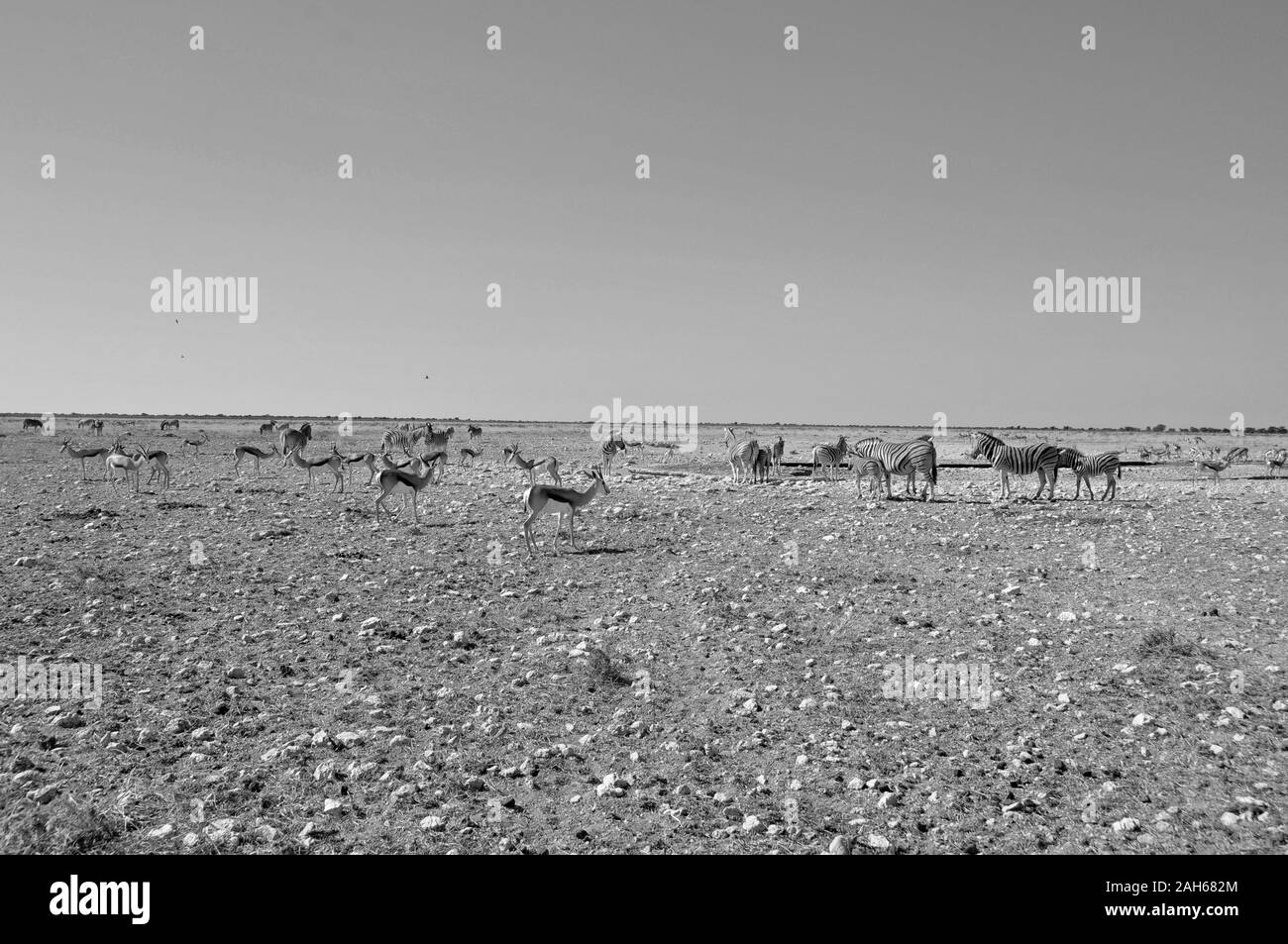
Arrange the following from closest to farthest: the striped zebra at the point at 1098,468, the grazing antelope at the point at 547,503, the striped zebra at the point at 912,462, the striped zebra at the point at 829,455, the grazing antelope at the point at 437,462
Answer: the grazing antelope at the point at 547,503
the striped zebra at the point at 912,462
the striped zebra at the point at 1098,468
the grazing antelope at the point at 437,462
the striped zebra at the point at 829,455

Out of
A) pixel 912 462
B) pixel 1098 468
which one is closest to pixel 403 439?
pixel 912 462

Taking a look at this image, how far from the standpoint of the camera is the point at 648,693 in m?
8.58

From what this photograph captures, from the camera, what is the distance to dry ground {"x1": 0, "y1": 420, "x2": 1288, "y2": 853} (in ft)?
19.2

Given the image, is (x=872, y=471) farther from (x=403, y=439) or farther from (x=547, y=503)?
(x=403, y=439)

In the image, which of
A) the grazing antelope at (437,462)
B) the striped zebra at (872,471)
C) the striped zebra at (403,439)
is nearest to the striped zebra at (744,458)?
the striped zebra at (872,471)

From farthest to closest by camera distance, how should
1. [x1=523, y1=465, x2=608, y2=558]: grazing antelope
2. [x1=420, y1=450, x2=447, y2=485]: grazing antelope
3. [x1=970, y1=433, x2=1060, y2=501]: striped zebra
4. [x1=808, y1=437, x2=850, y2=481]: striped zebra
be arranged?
[x1=808, y1=437, x2=850, y2=481]: striped zebra → [x1=420, y1=450, x2=447, y2=485]: grazing antelope → [x1=970, y1=433, x2=1060, y2=501]: striped zebra → [x1=523, y1=465, x2=608, y2=558]: grazing antelope

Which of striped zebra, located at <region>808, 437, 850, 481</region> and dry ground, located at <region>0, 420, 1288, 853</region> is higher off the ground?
striped zebra, located at <region>808, 437, 850, 481</region>

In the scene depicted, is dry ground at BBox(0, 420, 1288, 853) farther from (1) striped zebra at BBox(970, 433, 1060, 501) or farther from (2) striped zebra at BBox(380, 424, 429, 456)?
(2) striped zebra at BBox(380, 424, 429, 456)

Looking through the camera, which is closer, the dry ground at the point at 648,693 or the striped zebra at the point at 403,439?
the dry ground at the point at 648,693

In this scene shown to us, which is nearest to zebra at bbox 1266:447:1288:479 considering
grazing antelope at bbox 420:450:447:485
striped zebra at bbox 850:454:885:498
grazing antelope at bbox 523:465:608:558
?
striped zebra at bbox 850:454:885:498

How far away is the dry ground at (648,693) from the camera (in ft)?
19.2

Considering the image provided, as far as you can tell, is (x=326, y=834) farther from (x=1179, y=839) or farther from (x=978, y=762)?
(x=1179, y=839)

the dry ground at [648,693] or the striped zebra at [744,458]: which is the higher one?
the striped zebra at [744,458]

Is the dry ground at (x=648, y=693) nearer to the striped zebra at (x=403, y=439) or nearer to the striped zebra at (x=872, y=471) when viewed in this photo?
the striped zebra at (x=872, y=471)
